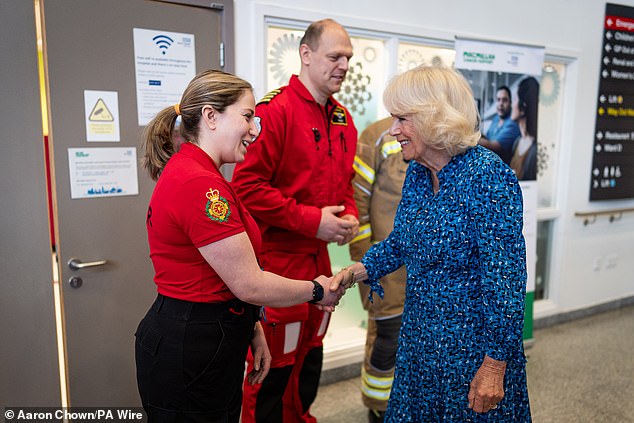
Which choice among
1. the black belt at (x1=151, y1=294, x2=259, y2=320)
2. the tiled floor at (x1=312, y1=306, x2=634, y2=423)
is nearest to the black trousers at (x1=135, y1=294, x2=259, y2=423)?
the black belt at (x1=151, y1=294, x2=259, y2=320)

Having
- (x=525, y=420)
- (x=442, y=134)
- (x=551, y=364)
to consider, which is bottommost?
(x=551, y=364)

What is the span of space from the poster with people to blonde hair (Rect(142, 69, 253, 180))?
2141 millimetres

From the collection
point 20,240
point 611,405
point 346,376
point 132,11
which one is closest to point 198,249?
point 20,240

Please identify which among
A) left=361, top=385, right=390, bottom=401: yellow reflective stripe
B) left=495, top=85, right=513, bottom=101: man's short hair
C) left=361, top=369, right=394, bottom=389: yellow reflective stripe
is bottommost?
left=361, top=385, right=390, bottom=401: yellow reflective stripe

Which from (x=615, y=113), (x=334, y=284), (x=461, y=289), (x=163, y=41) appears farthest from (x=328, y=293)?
(x=615, y=113)

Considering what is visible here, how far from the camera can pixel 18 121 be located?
81.7 inches

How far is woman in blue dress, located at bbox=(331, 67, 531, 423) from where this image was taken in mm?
1357

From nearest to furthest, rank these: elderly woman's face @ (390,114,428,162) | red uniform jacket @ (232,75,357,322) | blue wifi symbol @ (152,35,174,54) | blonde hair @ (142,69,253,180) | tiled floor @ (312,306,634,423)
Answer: blonde hair @ (142,69,253,180) < elderly woman's face @ (390,114,428,162) < red uniform jacket @ (232,75,357,322) < blue wifi symbol @ (152,35,174,54) < tiled floor @ (312,306,634,423)

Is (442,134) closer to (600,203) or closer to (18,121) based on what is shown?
(18,121)

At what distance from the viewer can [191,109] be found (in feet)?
4.63

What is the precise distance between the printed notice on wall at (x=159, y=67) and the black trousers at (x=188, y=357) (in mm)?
1212

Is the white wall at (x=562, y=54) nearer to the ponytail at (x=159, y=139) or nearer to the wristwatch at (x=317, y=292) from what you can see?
the ponytail at (x=159, y=139)

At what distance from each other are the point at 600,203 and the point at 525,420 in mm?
3184

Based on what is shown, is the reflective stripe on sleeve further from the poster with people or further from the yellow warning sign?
the yellow warning sign
